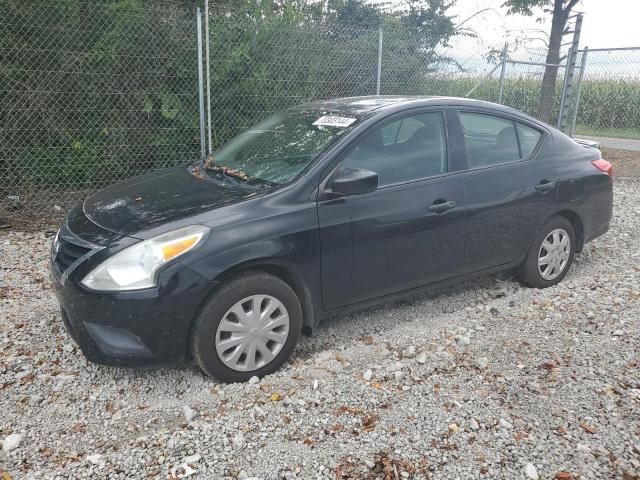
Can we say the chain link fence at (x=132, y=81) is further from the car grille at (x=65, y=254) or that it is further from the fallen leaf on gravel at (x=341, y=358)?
the fallen leaf on gravel at (x=341, y=358)

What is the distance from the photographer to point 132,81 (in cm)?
684

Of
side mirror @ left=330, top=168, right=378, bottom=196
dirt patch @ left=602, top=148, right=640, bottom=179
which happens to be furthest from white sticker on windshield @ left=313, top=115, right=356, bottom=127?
dirt patch @ left=602, top=148, right=640, bottom=179

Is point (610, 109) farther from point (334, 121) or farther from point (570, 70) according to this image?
point (334, 121)

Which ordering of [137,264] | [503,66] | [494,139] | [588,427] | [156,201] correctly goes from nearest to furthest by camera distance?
1. [588,427]
2. [137,264]
3. [156,201]
4. [494,139]
5. [503,66]

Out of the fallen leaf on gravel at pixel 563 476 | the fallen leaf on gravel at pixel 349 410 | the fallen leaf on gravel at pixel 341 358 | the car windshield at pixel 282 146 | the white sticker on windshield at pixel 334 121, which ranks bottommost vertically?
the fallen leaf on gravel at pixel 341 358

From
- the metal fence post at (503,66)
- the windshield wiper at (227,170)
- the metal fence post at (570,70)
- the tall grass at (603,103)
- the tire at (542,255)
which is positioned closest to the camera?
the windshield wiper at (227,170)

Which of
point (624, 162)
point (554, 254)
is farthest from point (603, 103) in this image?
point (554, 254)

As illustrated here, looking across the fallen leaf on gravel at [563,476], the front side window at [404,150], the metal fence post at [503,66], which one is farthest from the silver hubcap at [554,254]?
the metal fence post at [503,66]

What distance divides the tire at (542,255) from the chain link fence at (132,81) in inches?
167

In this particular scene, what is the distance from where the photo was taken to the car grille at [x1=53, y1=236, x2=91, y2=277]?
307 centimetres

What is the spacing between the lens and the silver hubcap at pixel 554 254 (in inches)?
180

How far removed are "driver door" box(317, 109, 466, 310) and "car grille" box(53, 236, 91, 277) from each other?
1404mm

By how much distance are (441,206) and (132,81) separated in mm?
4758

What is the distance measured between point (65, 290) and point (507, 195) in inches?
123
